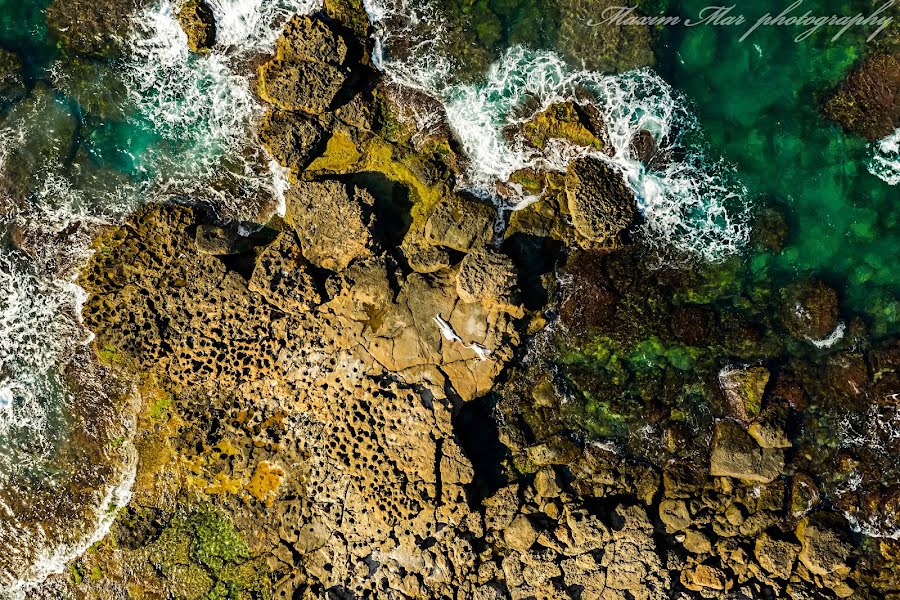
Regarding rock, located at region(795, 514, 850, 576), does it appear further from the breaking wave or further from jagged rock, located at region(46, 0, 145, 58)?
jagged rock, located at region(46, 0, 145, 58)

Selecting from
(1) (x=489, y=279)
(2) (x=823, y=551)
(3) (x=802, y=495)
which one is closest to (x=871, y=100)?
(3) (x=802, y=495)

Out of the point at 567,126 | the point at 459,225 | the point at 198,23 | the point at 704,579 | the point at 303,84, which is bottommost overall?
the point at 704,579

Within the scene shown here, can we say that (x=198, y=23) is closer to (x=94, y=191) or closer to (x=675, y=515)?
(x=94, y=191)

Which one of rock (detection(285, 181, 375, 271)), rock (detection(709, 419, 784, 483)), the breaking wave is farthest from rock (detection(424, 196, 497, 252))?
rock (detection(709, 419, 784, 483))

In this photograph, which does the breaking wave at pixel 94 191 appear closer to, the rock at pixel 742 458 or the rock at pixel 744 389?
the rock at pixel 744 389

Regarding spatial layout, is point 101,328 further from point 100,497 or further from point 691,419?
point 691,419

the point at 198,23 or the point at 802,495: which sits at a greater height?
the point at 198,23

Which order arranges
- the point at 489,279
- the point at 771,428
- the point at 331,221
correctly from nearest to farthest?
the point at 489,279 < the point at 331,221 < the point at 771,428
